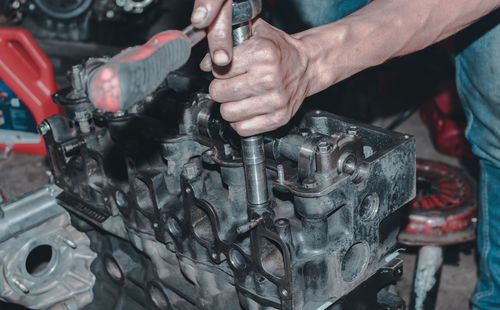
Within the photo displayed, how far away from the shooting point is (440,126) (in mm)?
2656

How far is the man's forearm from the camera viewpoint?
1042 mm

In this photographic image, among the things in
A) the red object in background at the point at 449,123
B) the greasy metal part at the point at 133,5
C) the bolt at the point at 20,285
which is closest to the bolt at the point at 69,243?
the bolt at the point at 20,285

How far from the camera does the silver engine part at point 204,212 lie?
3.60 ft

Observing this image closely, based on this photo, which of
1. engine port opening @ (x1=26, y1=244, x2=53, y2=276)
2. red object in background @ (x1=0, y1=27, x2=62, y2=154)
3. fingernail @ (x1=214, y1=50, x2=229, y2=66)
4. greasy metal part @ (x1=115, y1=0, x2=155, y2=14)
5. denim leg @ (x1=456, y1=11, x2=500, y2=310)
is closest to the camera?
fingernail @ (x1=214, y1=50, x2=229, y2=66)

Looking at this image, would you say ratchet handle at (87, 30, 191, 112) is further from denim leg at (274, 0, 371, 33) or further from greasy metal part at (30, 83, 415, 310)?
denim leg at (274, 0, 371, 33)

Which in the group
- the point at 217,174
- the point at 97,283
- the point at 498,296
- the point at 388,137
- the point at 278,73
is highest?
the point at 278,73

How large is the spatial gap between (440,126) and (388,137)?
62.7 inches

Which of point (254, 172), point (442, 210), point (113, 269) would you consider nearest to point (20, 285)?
point (113, 269)

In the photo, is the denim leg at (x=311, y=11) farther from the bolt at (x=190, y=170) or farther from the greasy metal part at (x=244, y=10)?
the greasy metal part at (x=244, y=10)

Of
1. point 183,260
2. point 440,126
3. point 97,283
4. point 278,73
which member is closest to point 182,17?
point 440,126

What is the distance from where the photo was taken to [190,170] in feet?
4.16

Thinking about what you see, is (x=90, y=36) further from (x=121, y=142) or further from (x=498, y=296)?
(x=498, y=296)

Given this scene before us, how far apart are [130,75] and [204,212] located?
1.91 ft

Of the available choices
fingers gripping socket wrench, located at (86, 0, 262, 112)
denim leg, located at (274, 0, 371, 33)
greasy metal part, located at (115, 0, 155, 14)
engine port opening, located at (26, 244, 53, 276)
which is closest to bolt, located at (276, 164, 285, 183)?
fingers gripping socket wrench, located at (86, 0, 262, 112)
